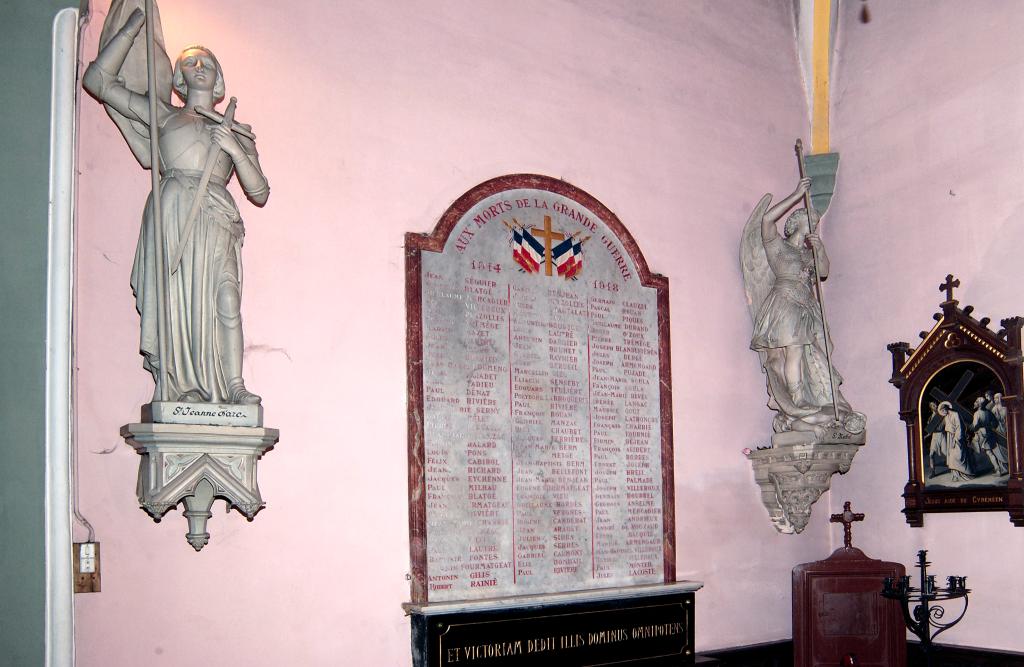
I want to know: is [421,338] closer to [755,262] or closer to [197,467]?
[197,467]

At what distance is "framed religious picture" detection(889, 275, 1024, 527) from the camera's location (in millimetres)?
5492

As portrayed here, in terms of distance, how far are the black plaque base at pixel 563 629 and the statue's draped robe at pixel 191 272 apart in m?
1.41

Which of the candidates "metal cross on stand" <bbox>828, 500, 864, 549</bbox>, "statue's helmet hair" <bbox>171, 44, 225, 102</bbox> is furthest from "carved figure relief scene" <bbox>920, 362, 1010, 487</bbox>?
"statue's helmet hair" <bbox>171, 44, 225, 102</bbox>

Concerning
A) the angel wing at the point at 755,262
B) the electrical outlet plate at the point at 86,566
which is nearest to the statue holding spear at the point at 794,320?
the angel wing at the point at 755,262

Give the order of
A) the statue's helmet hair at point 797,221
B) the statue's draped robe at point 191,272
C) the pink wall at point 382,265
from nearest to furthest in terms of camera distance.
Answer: the statue's draped robe at point 191,272 → the pink wall at point 382,265 → the statue's helmet hair at point 797,221

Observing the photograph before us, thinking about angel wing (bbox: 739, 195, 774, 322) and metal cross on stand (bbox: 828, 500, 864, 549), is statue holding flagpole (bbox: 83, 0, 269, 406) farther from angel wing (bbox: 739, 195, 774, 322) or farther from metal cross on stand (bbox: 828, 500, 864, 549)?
metal cross on stand (bbox: 828, 500, 864, 549)

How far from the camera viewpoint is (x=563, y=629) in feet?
16.7

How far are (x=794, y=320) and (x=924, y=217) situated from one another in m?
0.95

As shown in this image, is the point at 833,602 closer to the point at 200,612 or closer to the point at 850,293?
the point at 850,293

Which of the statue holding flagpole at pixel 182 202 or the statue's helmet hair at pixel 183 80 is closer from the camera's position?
the statue holding flagpole at pixel 182 202

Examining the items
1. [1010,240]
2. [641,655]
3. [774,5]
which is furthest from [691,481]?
[774,5]

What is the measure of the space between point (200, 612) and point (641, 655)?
2147mm

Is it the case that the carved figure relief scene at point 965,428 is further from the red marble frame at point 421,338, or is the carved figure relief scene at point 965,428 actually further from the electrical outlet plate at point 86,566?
the electrical outlet plate at point 86,566

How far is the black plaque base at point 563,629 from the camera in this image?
→ 15.6 feet
